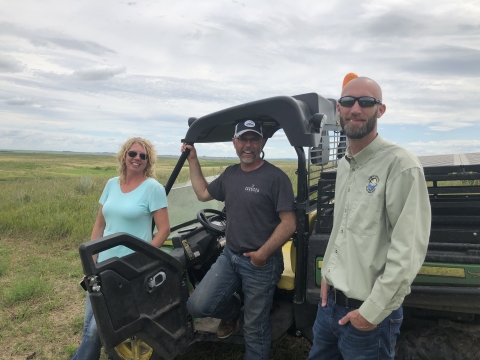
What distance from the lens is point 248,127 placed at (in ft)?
8.98

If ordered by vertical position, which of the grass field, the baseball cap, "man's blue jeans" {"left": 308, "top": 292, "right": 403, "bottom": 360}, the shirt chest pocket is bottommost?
the grass field

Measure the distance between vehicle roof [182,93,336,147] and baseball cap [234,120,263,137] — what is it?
34mm

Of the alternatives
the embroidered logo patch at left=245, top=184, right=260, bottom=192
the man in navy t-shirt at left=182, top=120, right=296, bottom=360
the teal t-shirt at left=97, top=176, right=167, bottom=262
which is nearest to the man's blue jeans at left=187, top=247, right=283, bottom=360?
the man in navy t-shirt at left=182, top=120, right=296, bottom=360

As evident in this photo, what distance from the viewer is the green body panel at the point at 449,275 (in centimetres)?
212

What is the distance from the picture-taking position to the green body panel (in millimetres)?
2115

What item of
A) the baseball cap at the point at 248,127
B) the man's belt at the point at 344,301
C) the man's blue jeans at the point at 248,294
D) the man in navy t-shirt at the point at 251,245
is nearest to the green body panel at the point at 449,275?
the man's belt at the point at 344,301

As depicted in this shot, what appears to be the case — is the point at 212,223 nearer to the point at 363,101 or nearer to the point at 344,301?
the point at 344,301

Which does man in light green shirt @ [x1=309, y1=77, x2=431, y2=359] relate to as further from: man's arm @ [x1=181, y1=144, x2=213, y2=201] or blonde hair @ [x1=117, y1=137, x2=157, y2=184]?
blonde hair @ [x1=117, y1=137, x2=157, y2=184]

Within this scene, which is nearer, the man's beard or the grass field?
the man's beard

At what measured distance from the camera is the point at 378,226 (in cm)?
177

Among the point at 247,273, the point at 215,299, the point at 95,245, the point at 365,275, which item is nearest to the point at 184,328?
the point at 215,299

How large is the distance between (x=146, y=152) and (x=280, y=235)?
129 cm

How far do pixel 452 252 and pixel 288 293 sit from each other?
48.5 inches

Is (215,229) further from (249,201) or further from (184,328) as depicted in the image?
(184,328)
